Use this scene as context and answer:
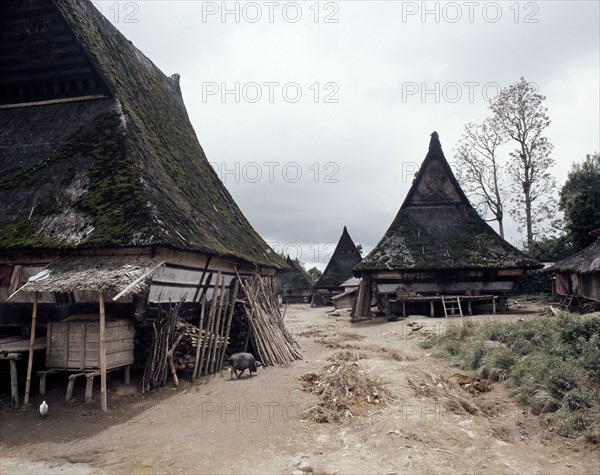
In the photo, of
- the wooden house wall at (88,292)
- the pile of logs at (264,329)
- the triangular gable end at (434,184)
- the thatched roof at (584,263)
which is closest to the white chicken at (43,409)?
the wooden house wall at (88,292)

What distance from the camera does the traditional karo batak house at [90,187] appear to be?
8.59 metres

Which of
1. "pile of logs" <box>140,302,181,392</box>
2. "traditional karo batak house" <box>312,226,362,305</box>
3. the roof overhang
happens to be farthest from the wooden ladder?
"traditional karo batak house" <box>312,226,362,305</box>

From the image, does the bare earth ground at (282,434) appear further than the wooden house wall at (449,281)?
No

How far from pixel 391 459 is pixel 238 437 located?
7.46 feet

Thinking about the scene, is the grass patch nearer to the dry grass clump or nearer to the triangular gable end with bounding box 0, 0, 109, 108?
the dry grass clump

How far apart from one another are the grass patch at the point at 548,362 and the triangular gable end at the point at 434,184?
39.3 feet

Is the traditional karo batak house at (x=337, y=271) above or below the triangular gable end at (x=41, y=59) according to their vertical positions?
below

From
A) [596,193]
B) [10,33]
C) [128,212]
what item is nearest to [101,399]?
[128,212]

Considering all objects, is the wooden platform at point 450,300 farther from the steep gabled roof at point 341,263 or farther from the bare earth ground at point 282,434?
the steep gabled roof at point 341,263

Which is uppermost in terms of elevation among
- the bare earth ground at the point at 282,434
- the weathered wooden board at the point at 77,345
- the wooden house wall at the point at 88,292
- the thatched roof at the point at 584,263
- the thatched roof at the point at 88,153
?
the thatched roof at the point at 88,153

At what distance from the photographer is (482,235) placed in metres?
21.5

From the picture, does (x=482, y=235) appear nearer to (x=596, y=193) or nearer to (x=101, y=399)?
(x=596, y=193)

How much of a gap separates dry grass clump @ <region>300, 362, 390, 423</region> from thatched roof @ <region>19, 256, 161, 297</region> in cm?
387

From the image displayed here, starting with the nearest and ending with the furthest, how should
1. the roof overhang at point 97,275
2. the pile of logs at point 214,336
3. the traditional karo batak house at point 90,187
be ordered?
the roof overhang at point 97,275, the traditional karo batak house at point 90,187, the pile of logs at point 214,336
